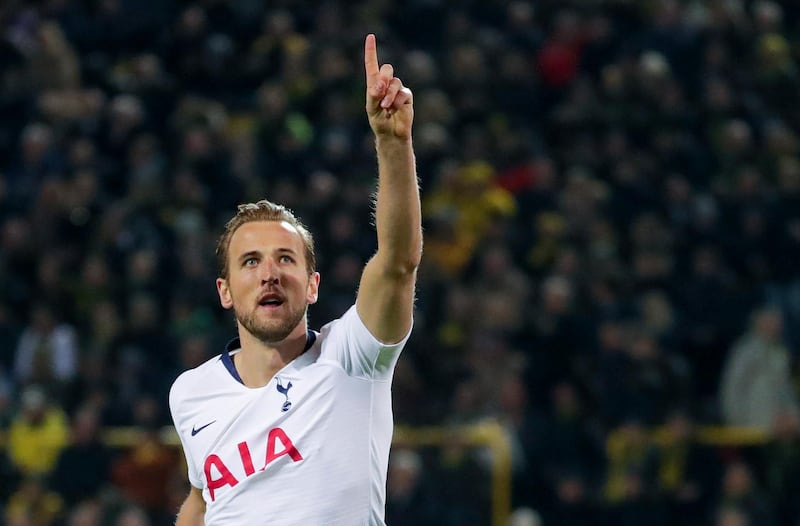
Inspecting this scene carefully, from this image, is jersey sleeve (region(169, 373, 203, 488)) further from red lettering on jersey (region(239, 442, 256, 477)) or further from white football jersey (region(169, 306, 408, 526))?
red lettering on jersey (region(239, 442, 256, 477))

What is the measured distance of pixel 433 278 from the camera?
39.3 feet

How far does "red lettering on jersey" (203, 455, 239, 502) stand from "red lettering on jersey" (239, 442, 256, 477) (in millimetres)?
54

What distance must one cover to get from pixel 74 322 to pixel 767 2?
8.74 m

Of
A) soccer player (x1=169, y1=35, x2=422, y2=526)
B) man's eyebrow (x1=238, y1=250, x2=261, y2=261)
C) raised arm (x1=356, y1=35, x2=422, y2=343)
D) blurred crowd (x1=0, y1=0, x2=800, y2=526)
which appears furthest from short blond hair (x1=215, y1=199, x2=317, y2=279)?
blurred crowd (x1=0, y1=0, x2=800, y2=526)

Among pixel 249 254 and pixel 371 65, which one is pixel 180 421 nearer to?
pixel 249 254

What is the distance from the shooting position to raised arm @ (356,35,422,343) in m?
3.80

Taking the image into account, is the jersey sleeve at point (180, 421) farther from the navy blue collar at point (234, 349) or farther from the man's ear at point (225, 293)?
the man's ear at point (225, 293)

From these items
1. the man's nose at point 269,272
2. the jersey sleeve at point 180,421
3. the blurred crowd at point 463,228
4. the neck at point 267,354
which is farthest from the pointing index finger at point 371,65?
the blurred crowd at point 463,228

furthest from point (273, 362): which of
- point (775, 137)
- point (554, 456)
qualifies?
A: point (775, 137)

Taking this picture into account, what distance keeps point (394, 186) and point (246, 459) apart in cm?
94

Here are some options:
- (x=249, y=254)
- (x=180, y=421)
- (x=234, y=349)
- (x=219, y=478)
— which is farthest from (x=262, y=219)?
(x=219, y=478)

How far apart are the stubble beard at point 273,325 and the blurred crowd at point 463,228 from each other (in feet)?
20.1

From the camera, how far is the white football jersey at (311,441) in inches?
159

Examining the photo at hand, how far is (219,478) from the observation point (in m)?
4.21
